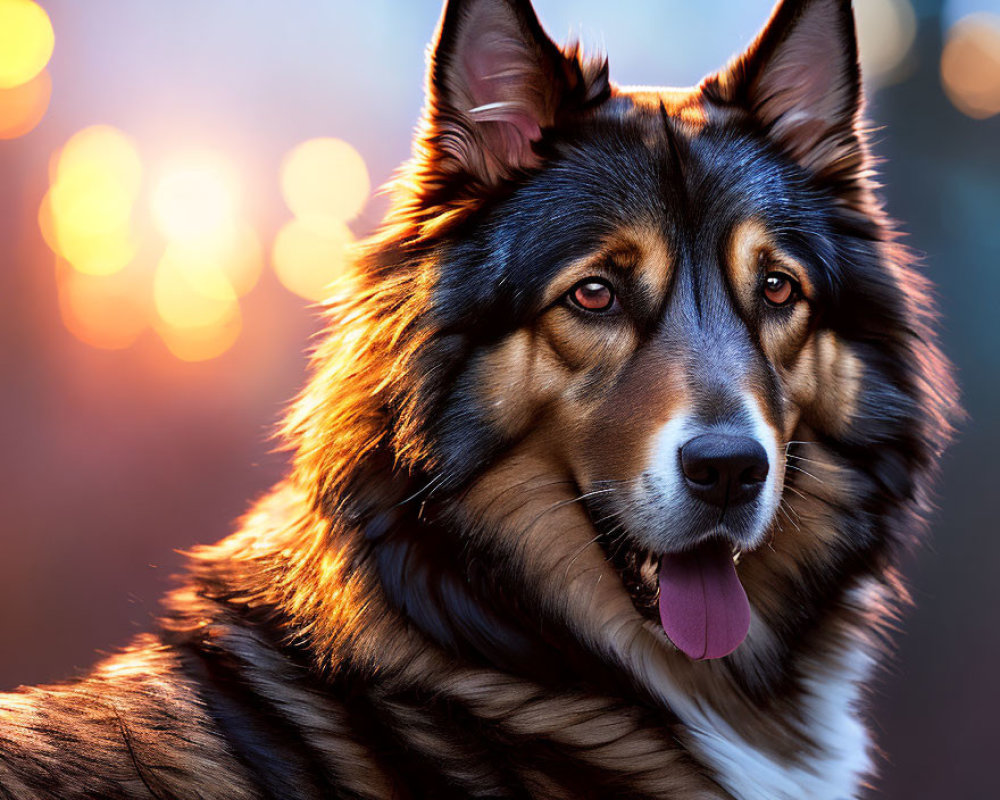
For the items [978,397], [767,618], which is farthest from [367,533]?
[978,397]

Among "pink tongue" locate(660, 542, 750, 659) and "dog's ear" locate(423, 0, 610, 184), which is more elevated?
"dog's ear" locate(423, 0, 610, 184)

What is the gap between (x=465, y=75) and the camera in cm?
220

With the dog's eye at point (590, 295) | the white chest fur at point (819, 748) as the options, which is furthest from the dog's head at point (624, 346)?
the white chest fur at point (819, 748)

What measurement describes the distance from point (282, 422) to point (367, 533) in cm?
50

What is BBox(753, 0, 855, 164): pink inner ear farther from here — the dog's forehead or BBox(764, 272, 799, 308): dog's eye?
BBox(764, 272, 799, 308): dog's eye

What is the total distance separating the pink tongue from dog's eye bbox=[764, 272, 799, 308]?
63 centimetres

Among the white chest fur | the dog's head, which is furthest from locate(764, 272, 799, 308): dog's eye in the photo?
the white chest fur

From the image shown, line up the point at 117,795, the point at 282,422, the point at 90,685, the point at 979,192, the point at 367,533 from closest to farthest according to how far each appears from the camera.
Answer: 1. the point at 117,795
2. the point at 90,685
3. the point at 367,533
4. the point at 282,422
5. the point at 979,192

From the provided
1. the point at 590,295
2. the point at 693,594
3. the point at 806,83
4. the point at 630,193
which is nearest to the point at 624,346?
the point at 590,295

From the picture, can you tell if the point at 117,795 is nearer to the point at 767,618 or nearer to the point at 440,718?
the point at 440,718

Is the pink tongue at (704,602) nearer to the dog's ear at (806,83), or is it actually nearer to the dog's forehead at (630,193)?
the dog's forehead at (630,193)

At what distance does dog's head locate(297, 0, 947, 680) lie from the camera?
2.03 meters

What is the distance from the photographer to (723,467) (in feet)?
6.19

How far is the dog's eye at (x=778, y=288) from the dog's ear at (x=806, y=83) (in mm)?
418
